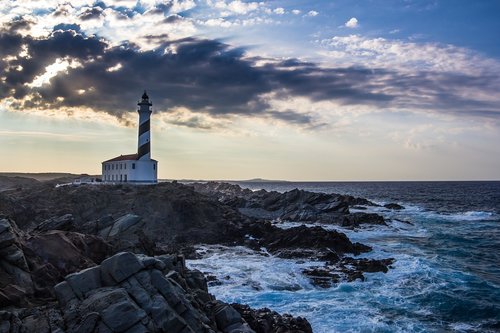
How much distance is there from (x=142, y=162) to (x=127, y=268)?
39321 mm

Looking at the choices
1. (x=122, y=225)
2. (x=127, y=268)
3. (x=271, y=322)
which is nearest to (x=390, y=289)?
(x=271, y=322)

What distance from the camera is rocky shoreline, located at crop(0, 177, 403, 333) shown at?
496 inches

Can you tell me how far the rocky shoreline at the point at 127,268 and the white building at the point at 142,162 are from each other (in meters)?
11.4

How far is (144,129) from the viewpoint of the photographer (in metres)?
53.4

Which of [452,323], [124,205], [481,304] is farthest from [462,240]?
[124,205]

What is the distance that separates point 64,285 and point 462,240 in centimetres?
3814

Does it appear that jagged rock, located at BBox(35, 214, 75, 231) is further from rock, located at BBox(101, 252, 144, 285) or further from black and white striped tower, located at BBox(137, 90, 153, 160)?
black and white striped tower, located at BBox(137, 90, 153, 160)

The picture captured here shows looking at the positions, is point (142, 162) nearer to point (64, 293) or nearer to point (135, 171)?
point (135, 171)

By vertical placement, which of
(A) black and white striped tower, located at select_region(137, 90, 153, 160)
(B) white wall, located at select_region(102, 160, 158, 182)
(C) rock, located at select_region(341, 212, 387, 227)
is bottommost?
(C) rock, located at select_region(341, 212, 387, 227)

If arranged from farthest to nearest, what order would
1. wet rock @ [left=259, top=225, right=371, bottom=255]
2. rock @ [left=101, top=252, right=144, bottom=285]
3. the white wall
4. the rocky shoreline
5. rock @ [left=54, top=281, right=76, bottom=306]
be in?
1. the white wall
2. wet rock @ [left=259, top=225, right=371, bottom=255]
3. rock @ [left=101, top=252, right=144, bottom=285]
4. rock @ [left=54, top=281, right=76, bottom=306]
5. the rocky shoreline

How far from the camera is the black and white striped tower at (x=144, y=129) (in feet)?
173

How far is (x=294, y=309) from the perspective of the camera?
20.3m

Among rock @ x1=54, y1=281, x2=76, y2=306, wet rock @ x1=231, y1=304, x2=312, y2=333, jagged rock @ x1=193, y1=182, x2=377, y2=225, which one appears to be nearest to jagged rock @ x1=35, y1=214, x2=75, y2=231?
rock @ x1=54, y1=281, x2=76, y2=306

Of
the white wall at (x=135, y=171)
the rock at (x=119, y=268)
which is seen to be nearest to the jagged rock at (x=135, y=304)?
the rock at (x=119, y=268)
